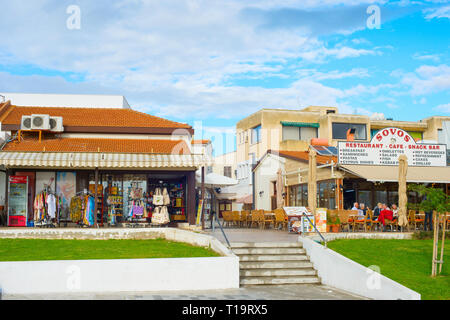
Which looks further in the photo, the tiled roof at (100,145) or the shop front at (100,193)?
the tiled roof at (100,145)

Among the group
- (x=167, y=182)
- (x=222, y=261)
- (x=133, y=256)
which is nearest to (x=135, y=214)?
(x=167, y=182)

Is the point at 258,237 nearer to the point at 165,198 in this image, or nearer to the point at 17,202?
the point at 165,198

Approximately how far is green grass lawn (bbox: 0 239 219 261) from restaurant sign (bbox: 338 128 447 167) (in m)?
9.66

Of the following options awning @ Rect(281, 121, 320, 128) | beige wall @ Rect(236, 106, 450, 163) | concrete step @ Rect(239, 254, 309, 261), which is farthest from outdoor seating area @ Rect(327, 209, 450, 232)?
awning @ Rect(281, 121, 320, 128)

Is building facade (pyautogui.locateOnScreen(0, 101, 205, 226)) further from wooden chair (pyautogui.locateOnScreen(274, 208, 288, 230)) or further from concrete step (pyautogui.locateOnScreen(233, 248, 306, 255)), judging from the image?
concrete step (pyautogui.locateOnScreen(233, 248, 306, 255))

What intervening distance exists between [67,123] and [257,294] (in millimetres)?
14462

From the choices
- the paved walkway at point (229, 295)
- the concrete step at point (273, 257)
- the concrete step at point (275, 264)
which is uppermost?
the concrete step at point (273, 257)

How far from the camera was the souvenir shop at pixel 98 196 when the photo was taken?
2092 centimetres

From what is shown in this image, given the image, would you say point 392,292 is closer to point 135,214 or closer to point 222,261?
point 222,261

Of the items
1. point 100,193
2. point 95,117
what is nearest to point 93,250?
point 100,193

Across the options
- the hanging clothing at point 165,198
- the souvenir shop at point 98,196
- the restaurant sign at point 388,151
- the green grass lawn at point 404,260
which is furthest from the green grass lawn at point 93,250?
the restaurant sign at point 388,151

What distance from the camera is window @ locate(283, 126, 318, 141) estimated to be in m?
46.5

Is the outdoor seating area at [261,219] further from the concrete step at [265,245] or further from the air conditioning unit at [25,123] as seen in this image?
the air conditioning unit at [25,123]

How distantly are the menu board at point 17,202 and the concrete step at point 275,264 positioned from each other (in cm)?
1114
